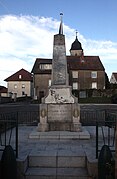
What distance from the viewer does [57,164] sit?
21.1ft

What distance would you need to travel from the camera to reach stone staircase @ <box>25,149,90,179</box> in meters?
6.03

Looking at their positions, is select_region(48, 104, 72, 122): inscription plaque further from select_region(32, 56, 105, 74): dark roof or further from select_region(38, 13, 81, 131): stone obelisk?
select_region(32, 56, 105, 74): dark roof

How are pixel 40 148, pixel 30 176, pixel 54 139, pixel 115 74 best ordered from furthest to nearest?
1. pixel 115 74
2. pixel 54 139
3. pixel 40 148
4. pixel 30 176

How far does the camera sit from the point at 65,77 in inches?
440

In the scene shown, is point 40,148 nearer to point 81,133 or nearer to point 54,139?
point 54,139

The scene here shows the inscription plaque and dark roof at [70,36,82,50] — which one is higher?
dark roof at [70,36,82,50]

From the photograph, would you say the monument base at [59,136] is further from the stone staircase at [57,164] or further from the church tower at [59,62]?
the stone staircase at [57,164]

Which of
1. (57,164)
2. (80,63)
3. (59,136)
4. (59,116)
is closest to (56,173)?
(57,164)

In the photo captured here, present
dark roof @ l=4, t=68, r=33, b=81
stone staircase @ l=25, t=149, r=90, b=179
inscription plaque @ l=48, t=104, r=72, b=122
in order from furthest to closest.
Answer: dark roof @ l=4, t=68, r=33, b=81, inscription plaque @ l=48, t=104, r=72, b=122, stone staircase @ l=25, t=149, r=90, b=179

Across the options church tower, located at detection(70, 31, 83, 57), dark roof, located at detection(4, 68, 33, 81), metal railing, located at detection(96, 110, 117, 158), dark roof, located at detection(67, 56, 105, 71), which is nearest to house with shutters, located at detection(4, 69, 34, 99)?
dark roof, located at detection(4, 68, 33, 81)

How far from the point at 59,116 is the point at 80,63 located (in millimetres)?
47318

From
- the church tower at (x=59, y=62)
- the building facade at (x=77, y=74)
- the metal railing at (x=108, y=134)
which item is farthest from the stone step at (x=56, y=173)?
the building facade at (x=77, y=74)

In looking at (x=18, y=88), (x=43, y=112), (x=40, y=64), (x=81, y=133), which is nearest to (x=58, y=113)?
(x=43, y=112)

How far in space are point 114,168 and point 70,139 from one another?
438cm
